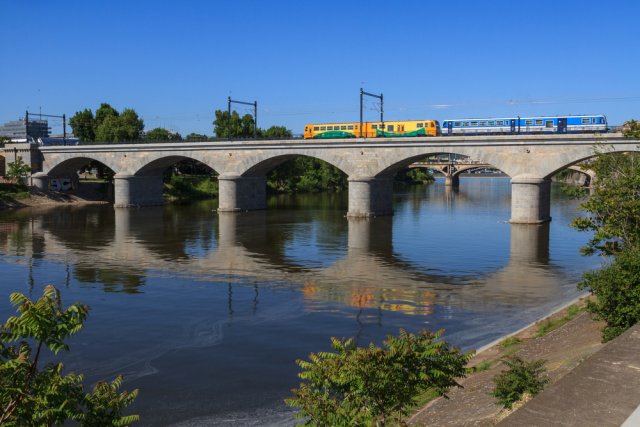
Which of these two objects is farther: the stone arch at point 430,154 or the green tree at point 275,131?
the green tree at point 275,131

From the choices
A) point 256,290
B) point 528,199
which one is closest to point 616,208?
point 256,290

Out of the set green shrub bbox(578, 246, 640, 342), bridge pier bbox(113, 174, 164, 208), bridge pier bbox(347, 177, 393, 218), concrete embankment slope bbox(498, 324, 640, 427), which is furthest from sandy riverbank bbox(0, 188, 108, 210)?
concrete embankment slope bbox(498, 324, 640, 427)

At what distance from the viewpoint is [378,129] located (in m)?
71.5

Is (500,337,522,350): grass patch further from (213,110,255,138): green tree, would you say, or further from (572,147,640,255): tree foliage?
(213,110,255,138): green tree

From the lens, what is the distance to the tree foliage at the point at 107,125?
9962 centimetres

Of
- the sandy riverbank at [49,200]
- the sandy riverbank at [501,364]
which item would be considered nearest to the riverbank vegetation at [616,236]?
the sandy riverbank at [501,364]

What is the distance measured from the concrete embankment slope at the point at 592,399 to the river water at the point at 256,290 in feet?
23.7

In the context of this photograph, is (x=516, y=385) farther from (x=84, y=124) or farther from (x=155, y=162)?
(x=84, y=124)

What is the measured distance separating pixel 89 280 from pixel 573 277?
24126 mm

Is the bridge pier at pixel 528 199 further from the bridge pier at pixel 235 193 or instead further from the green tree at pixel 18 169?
the green tree at pixel 18 169

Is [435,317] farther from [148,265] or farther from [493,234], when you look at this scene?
[493,234]

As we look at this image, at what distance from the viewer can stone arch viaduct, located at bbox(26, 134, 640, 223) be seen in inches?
2096

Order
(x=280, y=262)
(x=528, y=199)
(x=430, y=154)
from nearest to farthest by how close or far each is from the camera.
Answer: (x=280, y=262), (x=528, y=199), (x=430, y=154)

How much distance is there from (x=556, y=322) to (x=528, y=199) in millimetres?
34531
